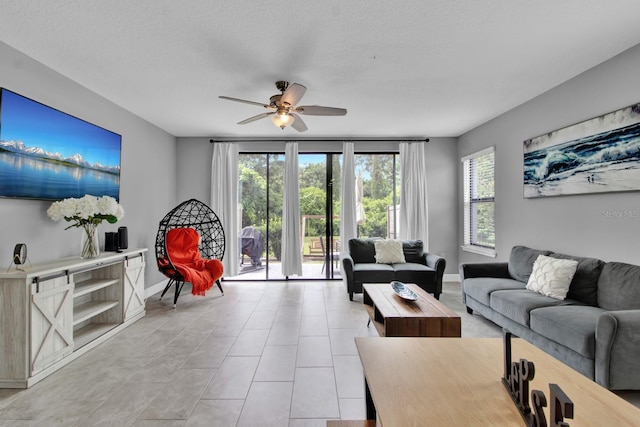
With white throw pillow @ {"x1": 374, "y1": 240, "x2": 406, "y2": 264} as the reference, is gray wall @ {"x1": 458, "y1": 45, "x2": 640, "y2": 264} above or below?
above

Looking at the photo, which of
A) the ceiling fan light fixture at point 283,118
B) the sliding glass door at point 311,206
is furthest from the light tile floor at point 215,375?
the ceiling fan light fixture at point 283,118

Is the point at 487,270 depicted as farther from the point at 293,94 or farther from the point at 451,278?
the point at 293,94

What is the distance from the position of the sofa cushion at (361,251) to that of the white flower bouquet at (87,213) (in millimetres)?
3200

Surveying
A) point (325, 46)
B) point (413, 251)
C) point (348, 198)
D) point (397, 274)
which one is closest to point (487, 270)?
point (397, 274)

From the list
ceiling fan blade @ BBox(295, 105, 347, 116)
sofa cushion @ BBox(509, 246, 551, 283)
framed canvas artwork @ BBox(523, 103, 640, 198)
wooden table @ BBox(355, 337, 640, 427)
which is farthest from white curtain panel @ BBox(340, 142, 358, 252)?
wooden table @ BBox(355, 337, 640, 427)

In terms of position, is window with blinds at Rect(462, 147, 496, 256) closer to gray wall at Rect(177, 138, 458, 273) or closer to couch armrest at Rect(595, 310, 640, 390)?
gray wall at Rect(177, 138, 458, 273)

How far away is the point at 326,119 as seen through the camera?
441 centimetres

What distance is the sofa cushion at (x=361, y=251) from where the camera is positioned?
487cm

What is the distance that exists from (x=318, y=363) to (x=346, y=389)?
432 mm

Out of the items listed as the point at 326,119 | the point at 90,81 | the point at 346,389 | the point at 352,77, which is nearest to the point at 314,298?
the point at 346,389

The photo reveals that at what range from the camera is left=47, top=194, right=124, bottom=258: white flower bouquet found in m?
2.75

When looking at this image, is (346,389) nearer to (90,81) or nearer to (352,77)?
(352,77)

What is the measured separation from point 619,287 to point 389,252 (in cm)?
268

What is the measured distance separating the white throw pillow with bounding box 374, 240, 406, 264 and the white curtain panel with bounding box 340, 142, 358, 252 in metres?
0.64
